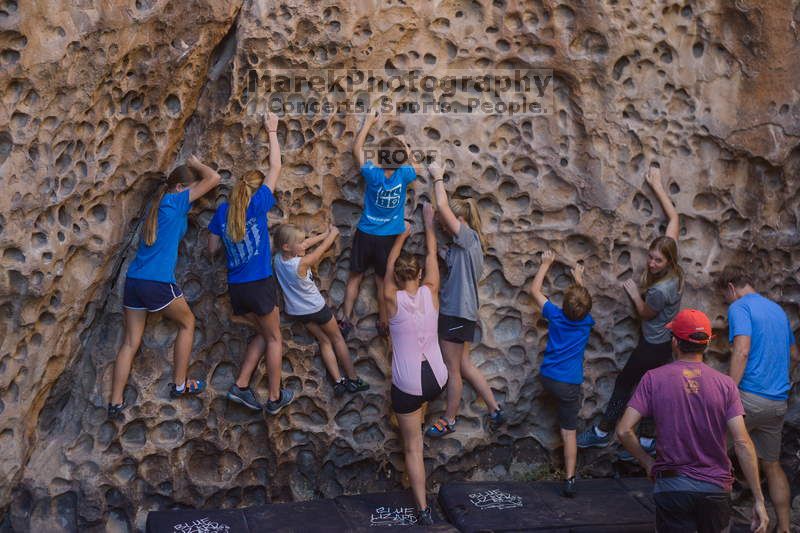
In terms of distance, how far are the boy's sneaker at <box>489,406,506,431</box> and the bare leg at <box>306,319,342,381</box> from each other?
3.98 ft

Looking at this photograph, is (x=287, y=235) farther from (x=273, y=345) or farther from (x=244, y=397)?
(x=244, y=397)

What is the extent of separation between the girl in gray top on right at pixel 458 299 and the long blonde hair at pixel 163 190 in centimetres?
175

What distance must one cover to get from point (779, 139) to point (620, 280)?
1.64 meters

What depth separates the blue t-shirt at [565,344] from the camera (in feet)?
22.9

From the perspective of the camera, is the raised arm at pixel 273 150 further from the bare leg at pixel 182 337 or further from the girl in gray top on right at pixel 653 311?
the girl in gray top on right at pixel 653 311

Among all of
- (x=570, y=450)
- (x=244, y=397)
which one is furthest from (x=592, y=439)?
(x=244, y=397)

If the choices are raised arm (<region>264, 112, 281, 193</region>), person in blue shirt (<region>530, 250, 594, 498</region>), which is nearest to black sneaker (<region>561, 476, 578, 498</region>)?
person in blue shirt (<region>530, 250, 594, 498</region>)

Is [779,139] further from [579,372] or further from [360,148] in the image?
[360,148]

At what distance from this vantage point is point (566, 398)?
702 cm

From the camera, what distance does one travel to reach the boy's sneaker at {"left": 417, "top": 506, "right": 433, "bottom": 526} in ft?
21.4

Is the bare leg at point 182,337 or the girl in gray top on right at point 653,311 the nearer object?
the bare leg at point 182,337

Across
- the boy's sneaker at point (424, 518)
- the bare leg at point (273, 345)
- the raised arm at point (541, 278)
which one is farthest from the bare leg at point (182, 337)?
the raised arm at point (541, 278)

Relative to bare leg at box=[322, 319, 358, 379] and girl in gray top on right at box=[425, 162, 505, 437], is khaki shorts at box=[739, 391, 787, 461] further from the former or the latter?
bare leg at box=[322, 319, 358, 379]

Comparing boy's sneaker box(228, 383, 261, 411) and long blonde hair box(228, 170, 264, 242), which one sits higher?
long blonde hair box(228, 170, 264, 242)
